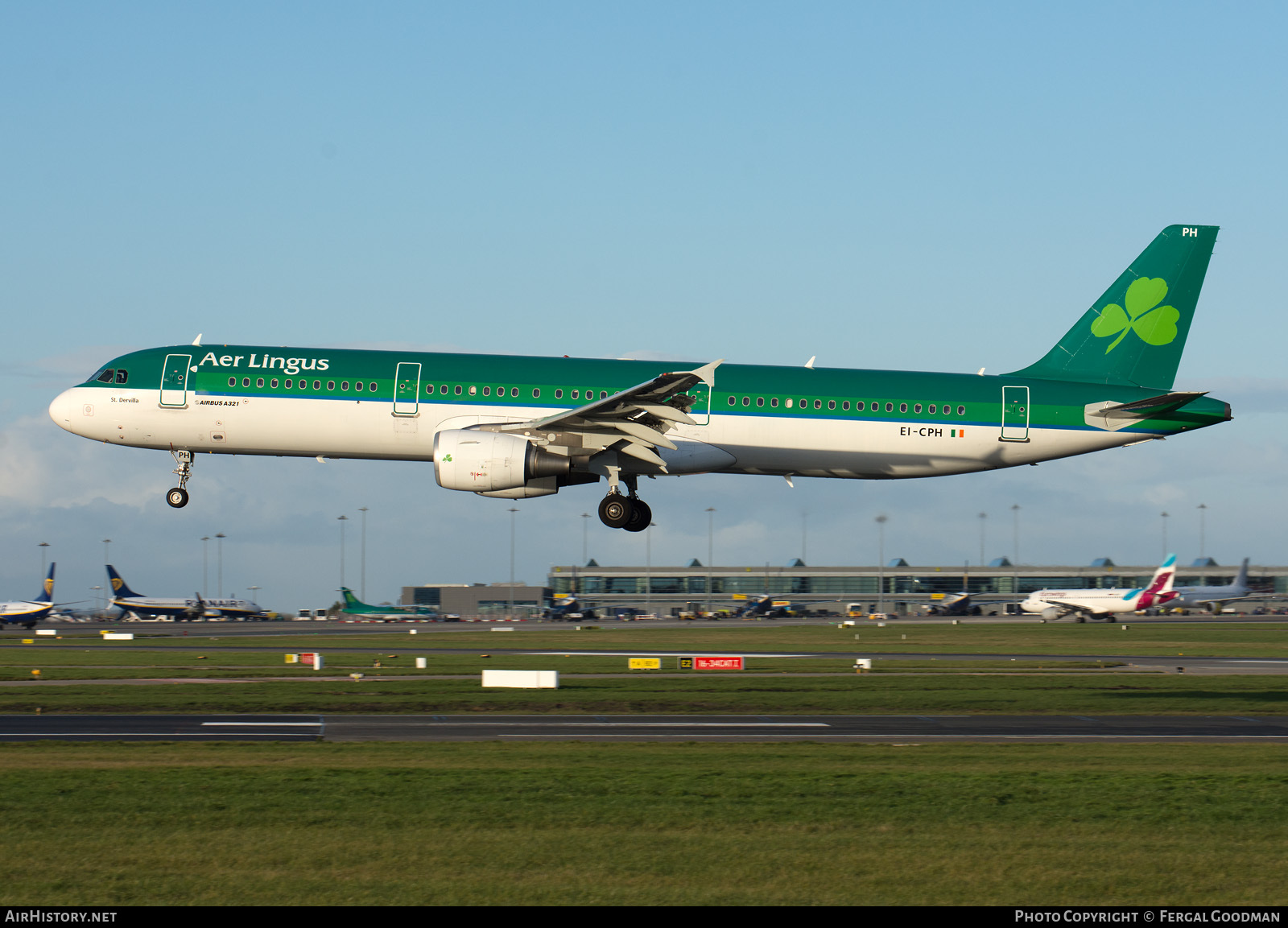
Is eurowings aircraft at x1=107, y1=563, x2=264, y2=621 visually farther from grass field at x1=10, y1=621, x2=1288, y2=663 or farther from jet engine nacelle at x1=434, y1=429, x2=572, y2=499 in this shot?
jet engine nacelle at x1=434, y1=429, x2=572, y2=499

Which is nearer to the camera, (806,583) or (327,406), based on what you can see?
(327,406)

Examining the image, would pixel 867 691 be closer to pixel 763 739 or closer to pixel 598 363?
pixel 763 739

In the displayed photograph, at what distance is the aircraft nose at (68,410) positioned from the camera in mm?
37844

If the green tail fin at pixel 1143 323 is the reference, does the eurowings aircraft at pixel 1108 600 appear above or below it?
below

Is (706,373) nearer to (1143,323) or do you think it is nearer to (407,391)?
(407,391)

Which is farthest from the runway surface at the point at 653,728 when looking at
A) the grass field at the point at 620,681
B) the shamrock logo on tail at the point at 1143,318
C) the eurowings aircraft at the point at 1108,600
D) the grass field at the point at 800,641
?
the eurowings aircraft at the point at 1108,600

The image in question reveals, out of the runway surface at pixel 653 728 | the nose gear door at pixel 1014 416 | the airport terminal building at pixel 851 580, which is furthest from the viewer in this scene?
the airport terminal building at pixel 851 580

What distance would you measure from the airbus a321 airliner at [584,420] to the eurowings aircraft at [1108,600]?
2336 inches

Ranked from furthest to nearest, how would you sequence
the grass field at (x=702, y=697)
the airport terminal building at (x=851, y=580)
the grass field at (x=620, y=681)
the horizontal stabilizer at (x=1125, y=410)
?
the airport terminal building at (x=851, y=580) → the horizontal stabilizer at (x=1125, y=410) → the grass field at (x=620, y=681) → the grass field at (x=702, y=697)

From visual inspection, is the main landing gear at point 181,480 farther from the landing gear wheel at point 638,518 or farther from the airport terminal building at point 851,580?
the airport terminal building at point 851,580

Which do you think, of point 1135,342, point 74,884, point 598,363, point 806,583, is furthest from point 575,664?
point 806,583

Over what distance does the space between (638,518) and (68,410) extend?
17764mm

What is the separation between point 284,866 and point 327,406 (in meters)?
26.3

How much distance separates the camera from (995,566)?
162 m
